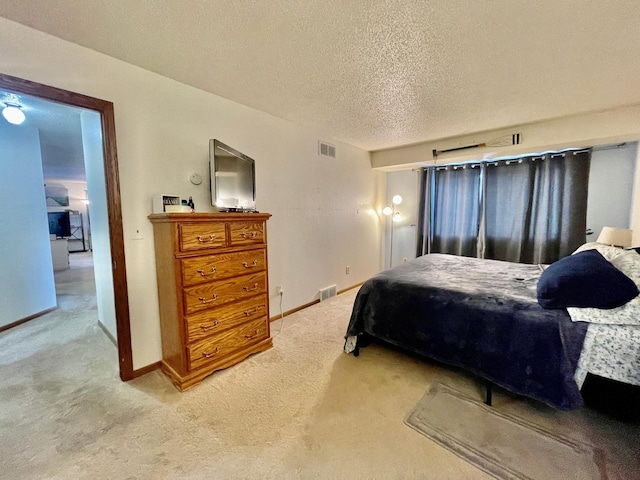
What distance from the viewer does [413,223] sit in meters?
4.68

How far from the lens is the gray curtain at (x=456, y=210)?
13.1 ft

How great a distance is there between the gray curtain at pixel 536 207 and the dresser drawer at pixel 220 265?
11.5 feet

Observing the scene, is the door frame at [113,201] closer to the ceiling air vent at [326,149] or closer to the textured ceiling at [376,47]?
the textured ceiling at [376,47]

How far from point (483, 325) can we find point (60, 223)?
11207 millimetres

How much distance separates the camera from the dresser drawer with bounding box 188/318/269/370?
1.86 m

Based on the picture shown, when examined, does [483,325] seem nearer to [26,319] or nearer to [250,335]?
[250,335]

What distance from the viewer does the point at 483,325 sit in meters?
1.67

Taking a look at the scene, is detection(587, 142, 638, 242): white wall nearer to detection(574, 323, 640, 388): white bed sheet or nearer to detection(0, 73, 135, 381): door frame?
detection(574, 323, 640, 388): white bed sheet

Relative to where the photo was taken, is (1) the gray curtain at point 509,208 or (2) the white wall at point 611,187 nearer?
(2) the white wall at point 611,187

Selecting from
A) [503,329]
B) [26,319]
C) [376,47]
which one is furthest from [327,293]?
[26,319]

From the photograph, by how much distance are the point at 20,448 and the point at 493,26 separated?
3.44m

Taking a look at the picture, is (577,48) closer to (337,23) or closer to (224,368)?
(337,23)

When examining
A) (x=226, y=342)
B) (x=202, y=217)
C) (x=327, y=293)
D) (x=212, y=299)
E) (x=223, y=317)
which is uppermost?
(x=202, y=217)

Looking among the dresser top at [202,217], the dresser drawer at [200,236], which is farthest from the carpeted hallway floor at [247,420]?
the dresser top at [202,217]
